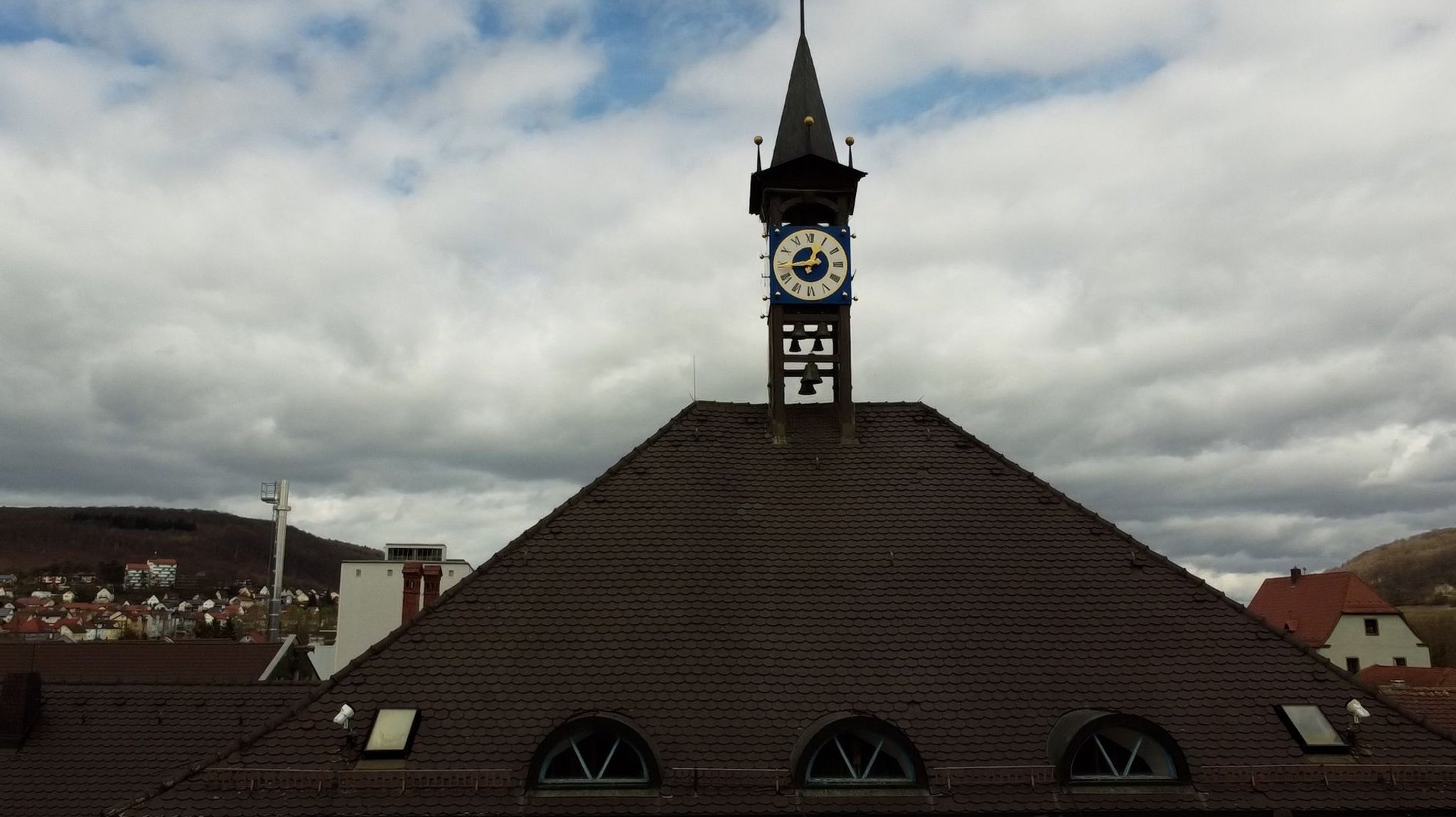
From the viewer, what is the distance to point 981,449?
16.5 meters

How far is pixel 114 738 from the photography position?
1894cm

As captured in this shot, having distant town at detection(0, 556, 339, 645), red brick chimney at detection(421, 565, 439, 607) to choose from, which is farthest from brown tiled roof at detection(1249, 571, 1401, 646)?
distant town at detection(0, 556, 339, 645)

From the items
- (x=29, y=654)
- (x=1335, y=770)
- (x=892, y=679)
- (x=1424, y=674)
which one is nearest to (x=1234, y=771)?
(x=1335, y=770)

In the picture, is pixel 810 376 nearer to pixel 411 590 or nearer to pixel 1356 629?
pixel 411 590

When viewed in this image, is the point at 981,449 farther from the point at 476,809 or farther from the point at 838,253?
the point at 476,809

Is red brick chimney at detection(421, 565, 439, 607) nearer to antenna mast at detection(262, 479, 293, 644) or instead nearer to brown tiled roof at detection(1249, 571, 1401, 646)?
antenna mast at detection(262, 479, 293, 644)

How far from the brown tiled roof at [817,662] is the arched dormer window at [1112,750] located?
0.18 m

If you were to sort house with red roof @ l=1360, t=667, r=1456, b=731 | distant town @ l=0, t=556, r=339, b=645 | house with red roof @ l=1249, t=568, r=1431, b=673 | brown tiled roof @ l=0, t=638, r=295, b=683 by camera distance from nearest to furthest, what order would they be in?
house with red roof @ l=1360, t=667, r=1456, b=731, brown tiled roof @ l=0, t=638, r=295, b=683, house with red roof @ l=1249, t=568, r=1431, b=673, distant town @ l=0, t=556, r=339, b=645

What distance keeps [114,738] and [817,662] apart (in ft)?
45.2

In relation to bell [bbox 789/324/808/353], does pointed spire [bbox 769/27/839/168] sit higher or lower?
higher

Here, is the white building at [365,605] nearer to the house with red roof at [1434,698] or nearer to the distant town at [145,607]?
the distant town at [145,607]

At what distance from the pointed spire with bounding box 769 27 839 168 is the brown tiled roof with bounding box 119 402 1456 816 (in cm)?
561

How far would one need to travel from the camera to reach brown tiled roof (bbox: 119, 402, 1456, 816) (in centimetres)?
1199

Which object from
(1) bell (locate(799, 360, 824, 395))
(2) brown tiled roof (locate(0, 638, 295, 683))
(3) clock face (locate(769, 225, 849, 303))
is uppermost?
(3) clock face (locate(769, 225, 849, 303))
